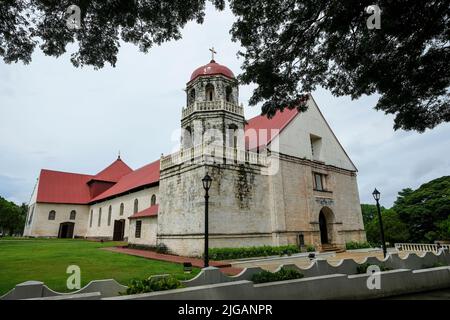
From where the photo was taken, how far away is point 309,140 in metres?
23.7

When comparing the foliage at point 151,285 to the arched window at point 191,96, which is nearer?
the foliage at point 151,285

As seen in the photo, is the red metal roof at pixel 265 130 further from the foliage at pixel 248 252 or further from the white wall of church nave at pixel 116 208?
the white wall of church nave at pixel 116 208

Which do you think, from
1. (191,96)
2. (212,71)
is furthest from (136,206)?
(212,71)

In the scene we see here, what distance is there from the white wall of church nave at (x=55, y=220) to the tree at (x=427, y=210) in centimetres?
4813

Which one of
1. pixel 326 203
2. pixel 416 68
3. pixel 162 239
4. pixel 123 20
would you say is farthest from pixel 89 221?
pixel 416 68

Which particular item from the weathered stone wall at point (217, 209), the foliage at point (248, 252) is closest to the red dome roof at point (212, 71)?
the weathered stone wall at point (217, 209)

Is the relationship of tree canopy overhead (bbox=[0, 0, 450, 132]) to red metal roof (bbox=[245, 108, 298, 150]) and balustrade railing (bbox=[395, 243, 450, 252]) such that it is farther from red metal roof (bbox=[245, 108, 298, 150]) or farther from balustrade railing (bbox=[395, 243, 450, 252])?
balustrade railing (bbox=[395, 243, 450, 252])

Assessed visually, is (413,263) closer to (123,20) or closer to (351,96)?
(351,96)

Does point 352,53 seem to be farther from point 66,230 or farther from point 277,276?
point 66,230

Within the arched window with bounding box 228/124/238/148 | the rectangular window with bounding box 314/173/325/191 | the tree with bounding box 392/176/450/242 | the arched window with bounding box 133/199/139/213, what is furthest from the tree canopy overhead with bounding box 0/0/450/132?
the tree with bounding box 392/176/450/242

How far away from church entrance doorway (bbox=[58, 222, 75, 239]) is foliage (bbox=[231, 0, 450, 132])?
40325mm

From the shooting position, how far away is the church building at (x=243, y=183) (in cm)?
1728

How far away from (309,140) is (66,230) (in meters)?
37.0
